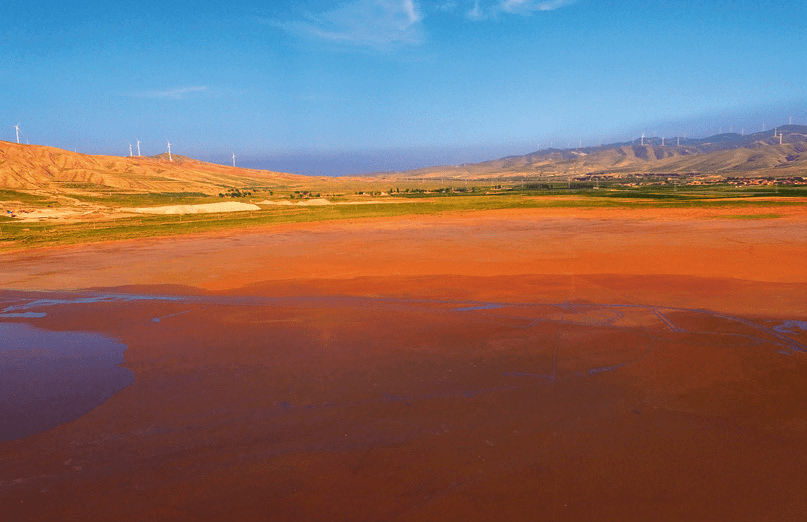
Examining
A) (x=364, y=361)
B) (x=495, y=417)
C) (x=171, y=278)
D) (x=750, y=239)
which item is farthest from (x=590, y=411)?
(x=750, y=239)

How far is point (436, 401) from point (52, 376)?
226 inches

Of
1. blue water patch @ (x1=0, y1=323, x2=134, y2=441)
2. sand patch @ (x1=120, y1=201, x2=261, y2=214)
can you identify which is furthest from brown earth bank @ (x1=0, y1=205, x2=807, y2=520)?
sand patch @ (x1=120, y1=201, x2=261, y2=214)

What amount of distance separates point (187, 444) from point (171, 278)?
10722 mm

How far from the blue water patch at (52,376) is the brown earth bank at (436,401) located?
1.00 ft

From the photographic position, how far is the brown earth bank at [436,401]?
4383mm

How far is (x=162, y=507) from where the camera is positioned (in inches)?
170

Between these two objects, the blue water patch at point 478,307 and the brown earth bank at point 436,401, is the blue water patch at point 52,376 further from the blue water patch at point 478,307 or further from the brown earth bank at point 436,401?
the blue water patch at point 478,307

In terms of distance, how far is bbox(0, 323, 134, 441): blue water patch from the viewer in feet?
19.8

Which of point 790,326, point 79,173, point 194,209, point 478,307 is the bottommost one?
point 790,326

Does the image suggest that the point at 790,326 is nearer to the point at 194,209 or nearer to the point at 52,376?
the point at 52,376

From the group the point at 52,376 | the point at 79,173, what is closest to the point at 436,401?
the point at 52,376

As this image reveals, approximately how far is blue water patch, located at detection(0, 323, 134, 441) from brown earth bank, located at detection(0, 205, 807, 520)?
31 cm

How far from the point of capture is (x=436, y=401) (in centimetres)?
620

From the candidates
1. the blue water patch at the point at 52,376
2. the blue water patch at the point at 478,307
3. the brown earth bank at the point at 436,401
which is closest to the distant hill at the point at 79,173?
the blue water patch at the point at 52,376
